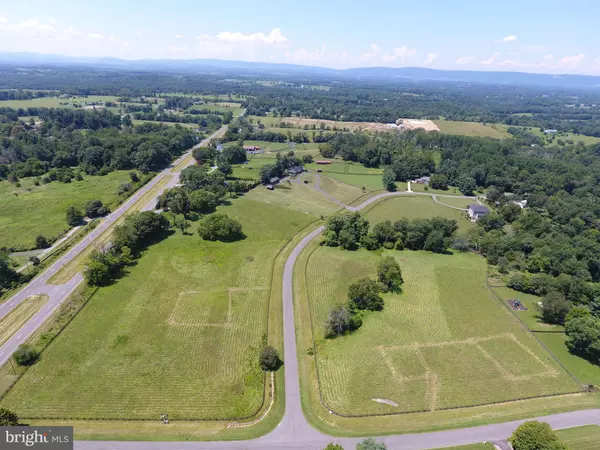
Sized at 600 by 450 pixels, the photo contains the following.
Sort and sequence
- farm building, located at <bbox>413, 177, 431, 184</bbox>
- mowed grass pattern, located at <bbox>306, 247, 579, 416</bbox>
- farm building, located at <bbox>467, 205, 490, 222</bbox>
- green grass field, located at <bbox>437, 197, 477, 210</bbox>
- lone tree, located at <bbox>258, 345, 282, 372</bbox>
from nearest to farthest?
mowed grass pattern, located at <bbox>306, 247, 579, 416</bbox>, lone tree, located at <bbox>258, 345, 282, 372</bbox>, farm building, located at <bbox>467, 205, 490, 222</bbox>, green grass field, located at <bbox>437, 197, 477, 210</bbox>, farm building, located at <bbox>413, 177, 431, 184</bbox>

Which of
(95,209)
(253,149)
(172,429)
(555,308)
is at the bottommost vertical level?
(172,429)

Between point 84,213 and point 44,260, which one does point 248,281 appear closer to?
point 44,260

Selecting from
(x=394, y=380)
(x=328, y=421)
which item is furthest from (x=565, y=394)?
(x=328, y=421)

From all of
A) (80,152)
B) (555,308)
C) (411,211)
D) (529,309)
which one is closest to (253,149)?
(80,152)

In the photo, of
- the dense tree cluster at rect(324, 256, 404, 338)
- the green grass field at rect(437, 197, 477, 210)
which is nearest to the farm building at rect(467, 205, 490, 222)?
the green grass field at rect(437, 197, 477, 210)

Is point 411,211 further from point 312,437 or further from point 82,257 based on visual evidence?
point 82,257

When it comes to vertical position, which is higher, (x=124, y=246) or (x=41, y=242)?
(x=124, y=246)

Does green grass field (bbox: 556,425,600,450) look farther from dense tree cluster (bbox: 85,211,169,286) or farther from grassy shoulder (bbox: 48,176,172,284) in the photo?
grassy shoulder (bbox: 48,176,172,284)
